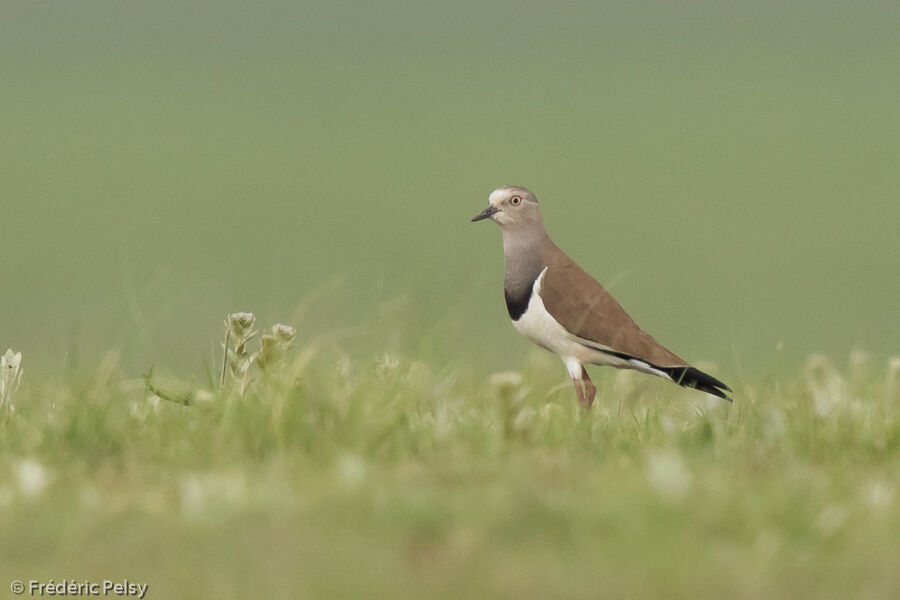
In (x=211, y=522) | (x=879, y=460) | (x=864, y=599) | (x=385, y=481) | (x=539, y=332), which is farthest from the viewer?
(x=539, y=332)

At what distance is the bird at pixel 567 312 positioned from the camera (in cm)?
770

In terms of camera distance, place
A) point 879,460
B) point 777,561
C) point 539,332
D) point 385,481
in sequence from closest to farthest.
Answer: point 777,561
point 385,481
point 879,460
point 539,332

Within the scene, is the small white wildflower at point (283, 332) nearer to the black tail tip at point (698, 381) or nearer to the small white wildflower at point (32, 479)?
the small white wildflower at point (32, 479)

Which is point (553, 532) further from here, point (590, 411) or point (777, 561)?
point (590, 411)

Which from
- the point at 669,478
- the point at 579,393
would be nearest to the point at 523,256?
the point at 579,393

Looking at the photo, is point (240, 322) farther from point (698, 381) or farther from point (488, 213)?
point (698, 381)

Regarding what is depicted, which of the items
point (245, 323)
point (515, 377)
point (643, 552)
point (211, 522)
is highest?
point (245, 323)

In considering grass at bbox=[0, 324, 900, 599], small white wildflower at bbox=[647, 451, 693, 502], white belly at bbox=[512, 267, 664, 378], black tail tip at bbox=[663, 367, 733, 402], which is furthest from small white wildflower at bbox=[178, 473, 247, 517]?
black tail tip at bbox=[663, 367, 733, 402]

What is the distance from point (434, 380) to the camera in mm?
6875

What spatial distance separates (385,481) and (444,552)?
80cm

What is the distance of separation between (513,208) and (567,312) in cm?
79

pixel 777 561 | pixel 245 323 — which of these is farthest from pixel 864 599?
pixel 245 323

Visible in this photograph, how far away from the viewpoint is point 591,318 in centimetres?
770

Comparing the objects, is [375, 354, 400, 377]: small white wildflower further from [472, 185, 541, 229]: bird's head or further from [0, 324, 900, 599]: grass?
[472, 185, 541, 229]: bird's head
